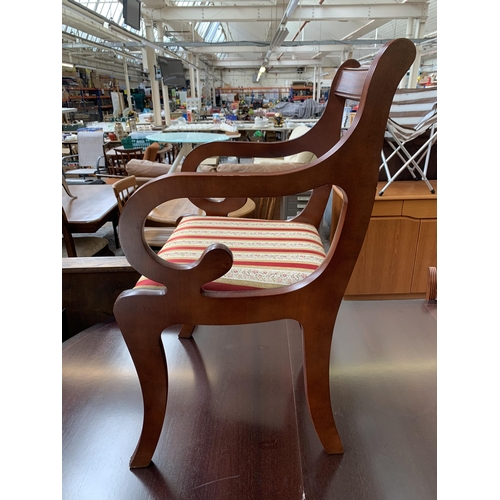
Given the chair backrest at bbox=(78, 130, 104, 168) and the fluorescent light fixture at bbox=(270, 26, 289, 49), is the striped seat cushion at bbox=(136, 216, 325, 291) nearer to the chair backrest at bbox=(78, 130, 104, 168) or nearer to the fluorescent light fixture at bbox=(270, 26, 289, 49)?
the chair backrest at bbox=(78, 130, 104, 168)

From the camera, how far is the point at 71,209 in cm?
253

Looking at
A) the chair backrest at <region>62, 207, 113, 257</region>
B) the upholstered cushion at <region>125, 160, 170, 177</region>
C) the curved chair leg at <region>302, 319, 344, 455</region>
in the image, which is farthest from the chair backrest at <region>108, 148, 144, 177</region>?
the curved chair leg at <region>302, 319, 344, 455</region>

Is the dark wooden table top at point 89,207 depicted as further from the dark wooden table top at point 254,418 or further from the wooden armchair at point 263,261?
the wooden armchair at point 263,261

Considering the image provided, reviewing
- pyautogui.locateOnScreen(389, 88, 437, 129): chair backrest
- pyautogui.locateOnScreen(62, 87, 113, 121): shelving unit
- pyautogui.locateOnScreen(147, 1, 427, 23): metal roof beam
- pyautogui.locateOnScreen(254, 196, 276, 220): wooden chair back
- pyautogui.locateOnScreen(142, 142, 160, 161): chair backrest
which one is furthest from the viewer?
pyautogui.locateOnScreen(62, 87, 113, 121): shelving unit

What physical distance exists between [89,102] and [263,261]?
15.7 meters

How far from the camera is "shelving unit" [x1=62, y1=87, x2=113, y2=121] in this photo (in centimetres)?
1276

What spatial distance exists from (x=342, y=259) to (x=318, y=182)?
196mm

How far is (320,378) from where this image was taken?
0.92 meters

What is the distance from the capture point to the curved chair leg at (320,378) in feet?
2.91

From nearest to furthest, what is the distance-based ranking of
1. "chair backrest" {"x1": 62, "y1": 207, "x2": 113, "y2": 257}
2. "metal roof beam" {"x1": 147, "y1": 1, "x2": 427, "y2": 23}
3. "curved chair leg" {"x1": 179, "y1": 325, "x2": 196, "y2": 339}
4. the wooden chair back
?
"curved chair leg" {"x1": 179, "y1": 325, "x2": 196, "y2": 339}, "chair backrest" {"x1": 62, "y1": 207, "x2": 113, "y2": 257}, the wooden chair back, "metal roof beam" {"x1": 147, "y1": 1, "x2": 427, "y2": 23}

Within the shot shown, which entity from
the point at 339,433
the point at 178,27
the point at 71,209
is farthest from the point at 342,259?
the point at 178,27

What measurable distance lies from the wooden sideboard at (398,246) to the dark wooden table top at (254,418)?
62 centimetres

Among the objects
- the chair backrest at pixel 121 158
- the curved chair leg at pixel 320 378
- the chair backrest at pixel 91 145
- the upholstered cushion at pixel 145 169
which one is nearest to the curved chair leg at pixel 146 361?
the curved chair leg at pixel 320 378

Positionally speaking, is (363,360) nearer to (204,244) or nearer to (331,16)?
(204,244)
